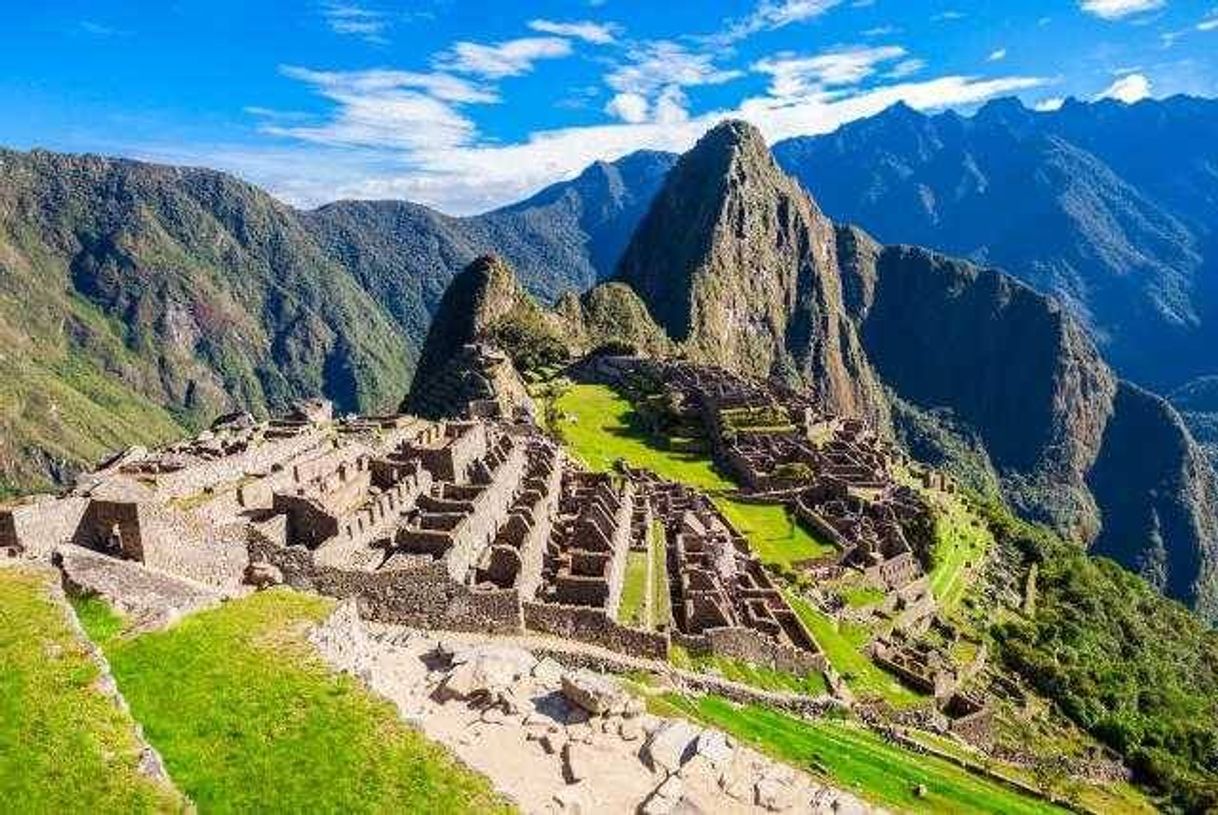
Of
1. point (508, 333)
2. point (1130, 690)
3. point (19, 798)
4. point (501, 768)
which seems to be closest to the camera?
point (19, 798)

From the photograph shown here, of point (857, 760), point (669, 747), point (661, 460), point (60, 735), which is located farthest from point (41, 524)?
point (661, 460)

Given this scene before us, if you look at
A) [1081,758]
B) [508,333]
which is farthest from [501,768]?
[508,333]

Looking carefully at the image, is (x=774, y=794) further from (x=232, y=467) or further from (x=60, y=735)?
(x=232, y=467)

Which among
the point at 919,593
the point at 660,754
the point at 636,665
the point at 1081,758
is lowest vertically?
the point at 1081,758

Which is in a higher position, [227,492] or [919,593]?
[227,492]

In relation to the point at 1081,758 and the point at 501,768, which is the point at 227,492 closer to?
the point at 501,768

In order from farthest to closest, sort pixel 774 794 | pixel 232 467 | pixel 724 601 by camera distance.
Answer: pixel 724 601, pixel 232 467, pixel 774 794

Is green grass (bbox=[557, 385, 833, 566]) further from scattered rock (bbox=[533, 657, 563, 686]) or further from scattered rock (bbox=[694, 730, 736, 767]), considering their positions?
scattered rock (bbox=[694, 730, 736, 767])
